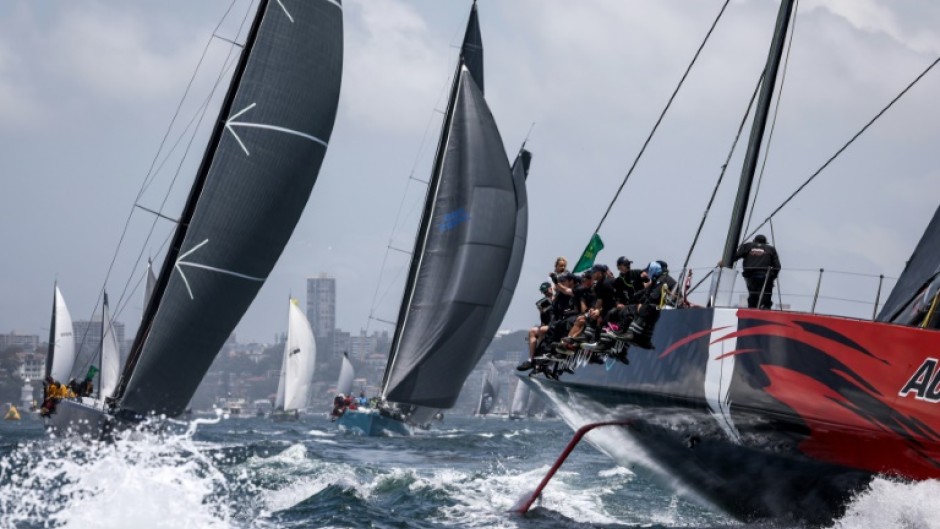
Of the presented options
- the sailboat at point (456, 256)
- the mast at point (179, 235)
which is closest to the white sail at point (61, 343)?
the sailboat at point (456, 256)

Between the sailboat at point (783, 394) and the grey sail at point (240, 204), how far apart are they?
13.5 m

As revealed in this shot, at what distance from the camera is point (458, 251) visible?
41.1 meters

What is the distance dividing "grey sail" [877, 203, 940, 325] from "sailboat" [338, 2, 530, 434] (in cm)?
2463

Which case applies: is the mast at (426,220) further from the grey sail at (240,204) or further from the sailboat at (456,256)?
the grey sail at (240,204)

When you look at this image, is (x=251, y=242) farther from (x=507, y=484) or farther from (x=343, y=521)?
(x=343, y=521)

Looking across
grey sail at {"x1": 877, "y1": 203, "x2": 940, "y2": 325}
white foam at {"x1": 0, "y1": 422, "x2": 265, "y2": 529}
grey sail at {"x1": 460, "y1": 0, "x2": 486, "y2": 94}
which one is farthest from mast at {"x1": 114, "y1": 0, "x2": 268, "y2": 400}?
grey sail at {"x1": 460, "y1": 0, "x2": 486, "y2": 94}

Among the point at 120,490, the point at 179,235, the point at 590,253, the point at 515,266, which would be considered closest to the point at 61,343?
the point at 515,266

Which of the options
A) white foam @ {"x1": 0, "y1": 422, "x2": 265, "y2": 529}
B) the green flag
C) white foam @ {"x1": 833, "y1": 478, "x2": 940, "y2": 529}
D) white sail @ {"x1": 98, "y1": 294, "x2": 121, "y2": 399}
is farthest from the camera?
white sail @ {"x1": 98, "y1": 294, "x2": 121, "y2": 399}

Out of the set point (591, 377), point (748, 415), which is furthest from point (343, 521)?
point (748, 415)

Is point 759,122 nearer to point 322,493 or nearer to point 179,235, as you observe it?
point 322,493

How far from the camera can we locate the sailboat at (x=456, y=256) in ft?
135

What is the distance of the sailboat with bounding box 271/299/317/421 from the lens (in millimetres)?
93938

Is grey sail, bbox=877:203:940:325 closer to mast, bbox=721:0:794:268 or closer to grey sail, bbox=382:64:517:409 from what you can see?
mast, bbox=721:0:794:268

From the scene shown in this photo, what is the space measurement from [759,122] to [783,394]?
404cm
